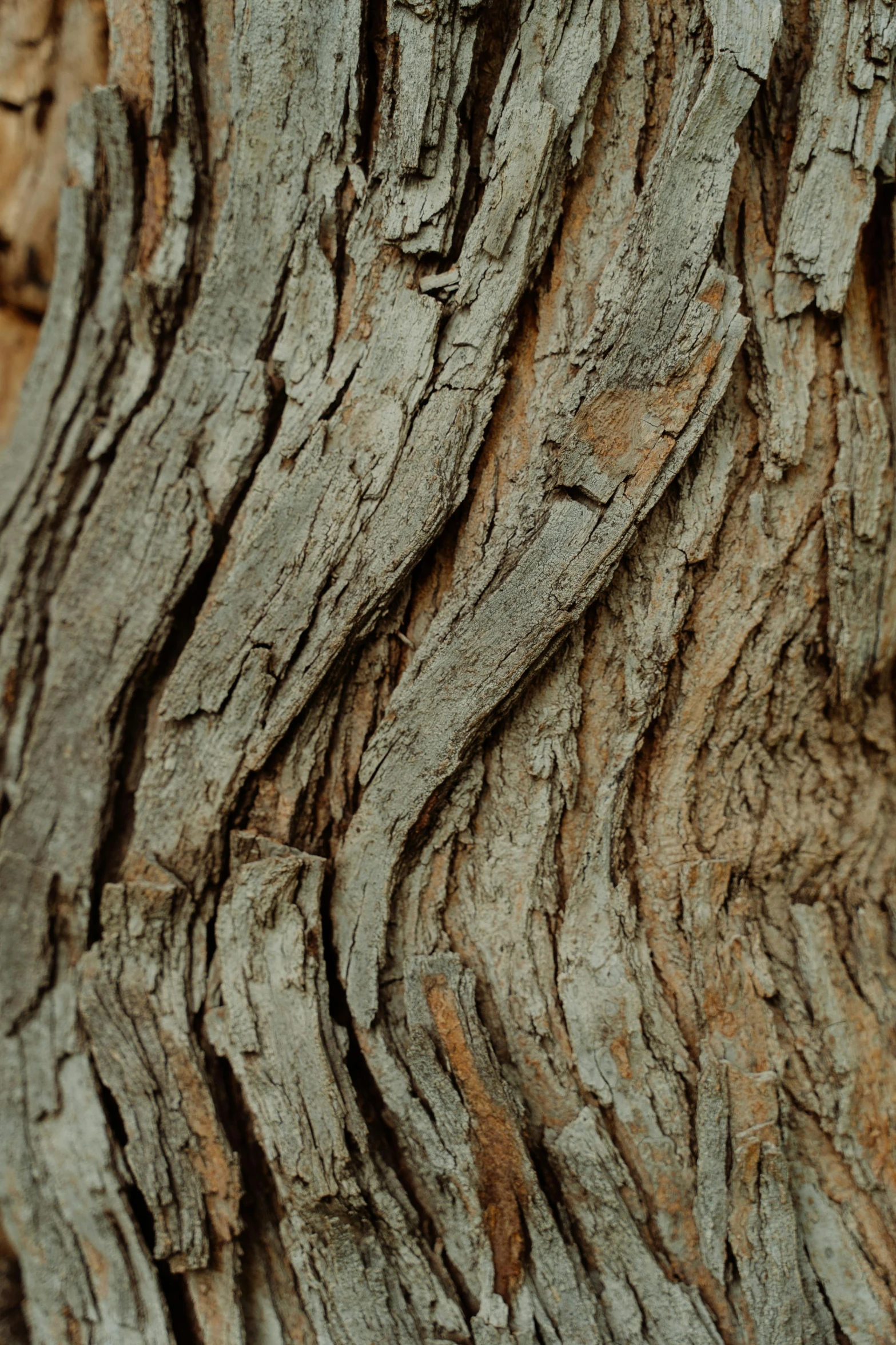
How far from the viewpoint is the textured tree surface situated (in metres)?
1.33

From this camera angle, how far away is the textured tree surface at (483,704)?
1.33m

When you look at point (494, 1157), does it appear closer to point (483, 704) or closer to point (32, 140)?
point (483, 704)

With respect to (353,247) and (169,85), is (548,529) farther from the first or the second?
(169,85)

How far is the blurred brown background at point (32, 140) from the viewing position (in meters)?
1.82

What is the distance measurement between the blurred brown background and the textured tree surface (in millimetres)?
383

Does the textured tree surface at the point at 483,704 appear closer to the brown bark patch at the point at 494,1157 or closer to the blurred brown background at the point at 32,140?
the brown bark patch at the point at 494,1157

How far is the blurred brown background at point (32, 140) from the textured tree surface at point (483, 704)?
1.26 feet

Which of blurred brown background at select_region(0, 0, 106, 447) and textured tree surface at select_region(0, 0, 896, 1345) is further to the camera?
blurred brown background at select_region(0, 0, 106, 447)

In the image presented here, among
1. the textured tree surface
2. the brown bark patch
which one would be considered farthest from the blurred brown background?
the brown bark patch

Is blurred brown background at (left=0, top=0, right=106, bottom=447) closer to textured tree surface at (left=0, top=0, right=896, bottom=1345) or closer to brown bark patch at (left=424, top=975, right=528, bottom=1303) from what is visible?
textured tree surface at (left=0, top=0, right=896, bottom=1345)

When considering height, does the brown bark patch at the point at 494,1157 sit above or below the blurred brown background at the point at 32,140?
below

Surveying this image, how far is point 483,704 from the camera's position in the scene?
1.35m

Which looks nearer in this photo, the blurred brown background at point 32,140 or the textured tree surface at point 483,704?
the textured tree surface at point 483,704

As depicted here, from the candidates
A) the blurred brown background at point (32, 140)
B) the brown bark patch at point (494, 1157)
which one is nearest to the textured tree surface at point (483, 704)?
the brown bark patch at point (494, 1157)
